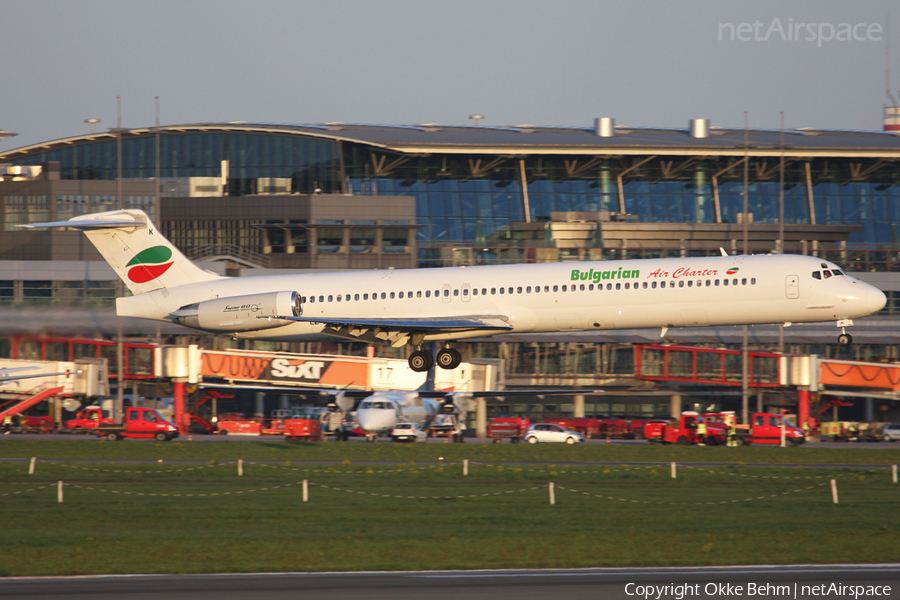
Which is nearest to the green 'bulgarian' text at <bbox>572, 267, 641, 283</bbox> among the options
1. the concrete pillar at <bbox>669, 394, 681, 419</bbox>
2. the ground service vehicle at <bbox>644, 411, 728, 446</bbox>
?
the ground service vehicle at <bbox>644, 411, 728, 446</bbox>

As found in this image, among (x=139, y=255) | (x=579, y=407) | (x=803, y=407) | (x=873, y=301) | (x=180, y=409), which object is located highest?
(x=139, y=255)

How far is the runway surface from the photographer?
1594 centimetres

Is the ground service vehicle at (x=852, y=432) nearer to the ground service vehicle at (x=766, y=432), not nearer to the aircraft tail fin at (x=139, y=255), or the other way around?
the ground service vehicle at (x=766, y=432)

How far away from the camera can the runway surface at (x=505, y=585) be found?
627 inches

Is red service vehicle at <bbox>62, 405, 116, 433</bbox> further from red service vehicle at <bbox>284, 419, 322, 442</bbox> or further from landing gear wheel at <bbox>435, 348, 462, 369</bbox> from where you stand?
landing gear wheel at <bbox>435, 348, 462, 369</bbox>

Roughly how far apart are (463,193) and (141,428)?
3864 centimetres

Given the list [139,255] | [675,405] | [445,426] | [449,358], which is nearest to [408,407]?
[445,426]

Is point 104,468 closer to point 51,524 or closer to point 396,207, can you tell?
point 51,524

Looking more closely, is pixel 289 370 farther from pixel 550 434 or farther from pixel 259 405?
pixel 550 434

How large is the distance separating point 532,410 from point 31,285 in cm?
3114

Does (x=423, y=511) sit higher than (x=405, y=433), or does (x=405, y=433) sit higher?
(x=405, y=433)

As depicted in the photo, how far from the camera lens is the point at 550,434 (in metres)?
47.1

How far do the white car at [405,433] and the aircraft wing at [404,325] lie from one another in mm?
9962

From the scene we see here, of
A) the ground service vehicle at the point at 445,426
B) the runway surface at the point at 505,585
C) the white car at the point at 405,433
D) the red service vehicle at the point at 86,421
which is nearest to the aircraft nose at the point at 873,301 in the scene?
the runway surface at the point at 505,585
